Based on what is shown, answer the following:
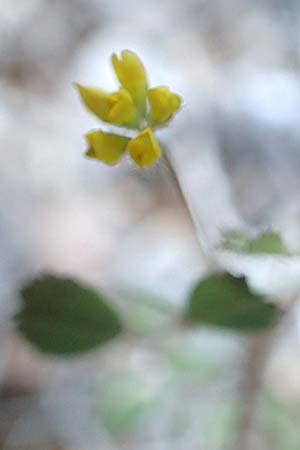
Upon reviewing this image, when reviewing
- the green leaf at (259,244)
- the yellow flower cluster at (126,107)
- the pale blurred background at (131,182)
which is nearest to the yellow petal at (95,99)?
the yellow flower cluster at (126,107)

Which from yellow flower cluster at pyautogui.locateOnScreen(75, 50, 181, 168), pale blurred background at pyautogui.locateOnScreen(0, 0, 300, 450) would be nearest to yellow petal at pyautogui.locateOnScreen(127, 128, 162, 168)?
yellow flower cluster at pyautogui.locateOnScreen(75, 50, 181, 168)

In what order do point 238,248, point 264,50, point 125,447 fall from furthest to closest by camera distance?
point 264,50, point 125,447, point 238,248

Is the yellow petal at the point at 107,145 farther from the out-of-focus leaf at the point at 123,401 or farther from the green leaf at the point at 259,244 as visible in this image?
the out-of-focus leaf at the point at 123,401

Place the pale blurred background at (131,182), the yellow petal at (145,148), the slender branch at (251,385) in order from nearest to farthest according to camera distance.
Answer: the yellow petal at (145,148), the slender branch at (251,385), the pale blurred background at (131,182)

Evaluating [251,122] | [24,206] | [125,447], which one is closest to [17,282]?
[24,206]

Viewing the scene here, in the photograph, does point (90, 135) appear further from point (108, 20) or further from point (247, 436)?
point (108, 20)

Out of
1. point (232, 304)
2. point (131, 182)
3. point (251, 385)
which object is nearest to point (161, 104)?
point (232, 304)

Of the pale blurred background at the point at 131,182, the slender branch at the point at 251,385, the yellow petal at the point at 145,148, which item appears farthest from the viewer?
the pale blurred background at the point at 131,182
